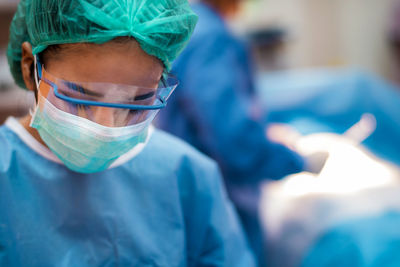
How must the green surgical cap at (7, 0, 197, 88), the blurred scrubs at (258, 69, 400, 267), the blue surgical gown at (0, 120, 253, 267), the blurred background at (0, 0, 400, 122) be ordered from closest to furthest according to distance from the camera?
the green surgical cap at (7, 0, 197, 88) → the blue surgical gown at (0, 120, 253, 267) → the blurred scrubs at (258, 69, 400, 267) → the blurred background at (0, 0, 400, 122)

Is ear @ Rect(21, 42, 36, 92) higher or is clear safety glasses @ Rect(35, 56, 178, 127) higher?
clear safety glasses @ Rect(35, 56, 178, 127)

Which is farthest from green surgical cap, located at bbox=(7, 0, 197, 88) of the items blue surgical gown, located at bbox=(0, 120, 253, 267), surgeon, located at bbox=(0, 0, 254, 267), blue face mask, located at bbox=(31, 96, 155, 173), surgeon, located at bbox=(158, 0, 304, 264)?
surgeon, located at bbox=(158, 0, 304, 264)

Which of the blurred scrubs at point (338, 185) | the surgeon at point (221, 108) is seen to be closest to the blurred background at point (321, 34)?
the blurred scrubs at point (338, 185)

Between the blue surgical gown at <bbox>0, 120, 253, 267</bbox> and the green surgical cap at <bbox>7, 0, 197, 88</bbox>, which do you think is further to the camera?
the blue surgical gown at <bbox>0, 120, 253, 267</bbox>

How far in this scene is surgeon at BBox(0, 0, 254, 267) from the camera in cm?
56

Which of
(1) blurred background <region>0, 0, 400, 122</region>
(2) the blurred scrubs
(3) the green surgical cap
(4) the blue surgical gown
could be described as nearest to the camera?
(3) the green surgical cap

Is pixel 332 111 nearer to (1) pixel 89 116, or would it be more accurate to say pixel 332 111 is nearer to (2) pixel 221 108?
(2) pixel 221 108

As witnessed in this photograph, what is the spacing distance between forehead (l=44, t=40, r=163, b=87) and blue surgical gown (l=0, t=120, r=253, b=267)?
190mm

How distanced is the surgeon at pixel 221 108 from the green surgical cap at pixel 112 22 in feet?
1.92

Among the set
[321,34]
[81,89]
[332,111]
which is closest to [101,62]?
[81,89]

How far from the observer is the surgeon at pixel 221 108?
3.97ft

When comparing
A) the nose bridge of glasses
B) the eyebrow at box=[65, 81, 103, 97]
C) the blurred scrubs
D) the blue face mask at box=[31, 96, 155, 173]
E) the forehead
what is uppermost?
the forehead

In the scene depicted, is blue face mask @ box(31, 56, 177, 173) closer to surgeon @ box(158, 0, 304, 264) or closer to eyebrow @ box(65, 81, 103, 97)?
eyebrow @ box(65, 81, 103, 97)

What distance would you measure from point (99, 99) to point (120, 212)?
0.25 m
